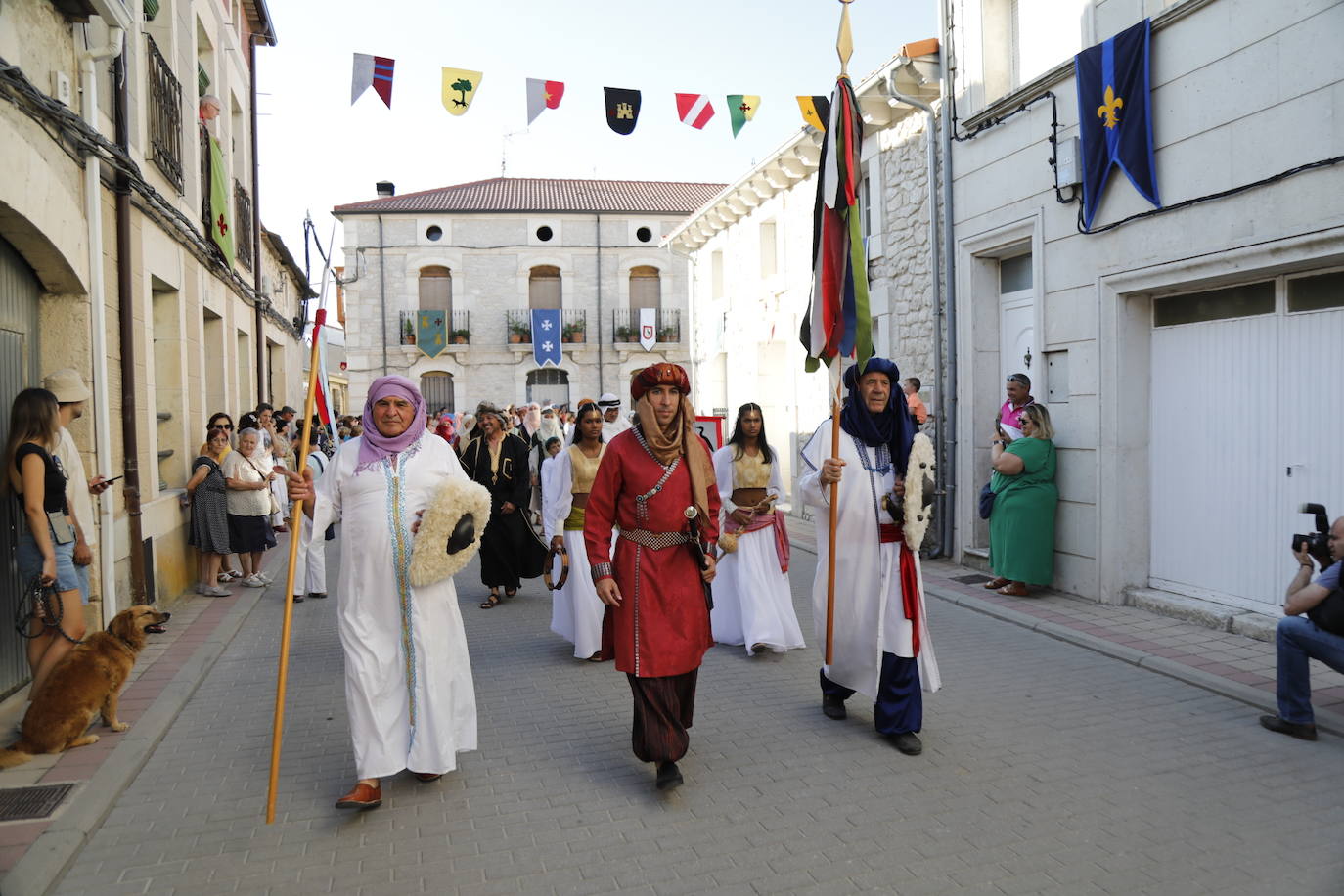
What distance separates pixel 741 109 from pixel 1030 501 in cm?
587

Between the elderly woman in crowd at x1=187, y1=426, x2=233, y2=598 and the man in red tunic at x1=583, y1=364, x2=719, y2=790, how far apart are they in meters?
6.38

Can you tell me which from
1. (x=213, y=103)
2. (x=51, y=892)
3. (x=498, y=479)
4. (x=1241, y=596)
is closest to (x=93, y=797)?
(x=51, y=892)

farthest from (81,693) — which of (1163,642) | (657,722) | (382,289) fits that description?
(382,289)

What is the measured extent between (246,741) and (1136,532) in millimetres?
6667

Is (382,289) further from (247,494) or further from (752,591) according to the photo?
(752,591)

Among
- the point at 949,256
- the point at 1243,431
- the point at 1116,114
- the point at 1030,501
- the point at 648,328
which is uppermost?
the point at 648,328

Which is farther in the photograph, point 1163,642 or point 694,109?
point 694,109

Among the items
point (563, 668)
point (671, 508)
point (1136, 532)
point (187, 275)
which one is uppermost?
point (187, 275)

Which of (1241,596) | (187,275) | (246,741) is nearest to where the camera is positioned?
(246,741)

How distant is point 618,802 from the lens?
13.7 feet

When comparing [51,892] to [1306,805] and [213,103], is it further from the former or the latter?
[213,103]

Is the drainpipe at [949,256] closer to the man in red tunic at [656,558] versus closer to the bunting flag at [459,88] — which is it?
the bunting flag at [459,88]

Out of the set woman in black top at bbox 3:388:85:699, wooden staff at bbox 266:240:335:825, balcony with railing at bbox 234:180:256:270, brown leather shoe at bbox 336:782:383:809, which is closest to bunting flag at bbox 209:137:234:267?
balcony with railing at bbox 234:180:256:270

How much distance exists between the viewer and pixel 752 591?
685cm
